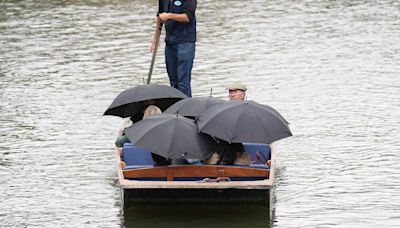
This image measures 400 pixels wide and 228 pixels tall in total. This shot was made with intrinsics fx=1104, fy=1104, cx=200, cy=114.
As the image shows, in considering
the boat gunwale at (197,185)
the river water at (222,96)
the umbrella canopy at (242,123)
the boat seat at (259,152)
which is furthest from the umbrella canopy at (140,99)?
the boat gunwale at (197,185)

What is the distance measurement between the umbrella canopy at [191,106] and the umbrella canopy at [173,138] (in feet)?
1.77

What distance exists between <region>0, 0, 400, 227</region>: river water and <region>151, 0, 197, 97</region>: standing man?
1186 mm

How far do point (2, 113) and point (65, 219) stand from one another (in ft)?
18.7

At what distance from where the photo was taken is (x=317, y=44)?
21.9 meters

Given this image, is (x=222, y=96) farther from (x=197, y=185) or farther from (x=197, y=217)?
(x=197, y=185)

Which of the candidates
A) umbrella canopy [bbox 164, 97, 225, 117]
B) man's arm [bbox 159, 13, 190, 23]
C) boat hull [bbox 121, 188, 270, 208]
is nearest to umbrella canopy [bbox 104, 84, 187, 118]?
umbrella canopy [bbox 164, 97, 225, 117]

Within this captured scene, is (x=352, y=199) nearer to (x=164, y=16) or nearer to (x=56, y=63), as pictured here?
(x=164, y=16)

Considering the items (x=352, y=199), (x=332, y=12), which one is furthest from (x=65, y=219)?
(x=332, y=12)

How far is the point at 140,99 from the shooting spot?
11.9m

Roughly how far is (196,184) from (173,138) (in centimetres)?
55

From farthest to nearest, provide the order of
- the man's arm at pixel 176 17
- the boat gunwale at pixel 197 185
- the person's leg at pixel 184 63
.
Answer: the person's leg at pixel 184 63
the man's arm at pixel 176 17
the boat gunwale at pixel 197 185

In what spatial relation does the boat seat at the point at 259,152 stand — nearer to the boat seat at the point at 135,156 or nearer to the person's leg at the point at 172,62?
the boat seat at the point at 135,156

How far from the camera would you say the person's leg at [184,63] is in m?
13.9

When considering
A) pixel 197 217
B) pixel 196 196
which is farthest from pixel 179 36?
pixel 196 196
